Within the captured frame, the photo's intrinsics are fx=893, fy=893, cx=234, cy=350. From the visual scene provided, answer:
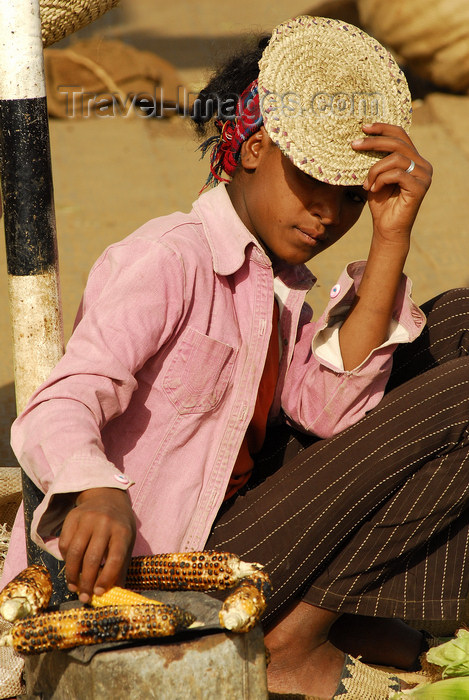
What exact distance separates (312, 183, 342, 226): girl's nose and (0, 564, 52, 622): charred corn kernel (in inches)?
42.9

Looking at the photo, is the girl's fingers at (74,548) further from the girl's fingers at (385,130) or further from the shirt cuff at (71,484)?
the girl's fingers at (385,130)

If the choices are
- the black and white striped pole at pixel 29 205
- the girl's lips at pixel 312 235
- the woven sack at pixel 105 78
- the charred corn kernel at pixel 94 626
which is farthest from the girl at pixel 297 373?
the woven sack at pixel 105 78

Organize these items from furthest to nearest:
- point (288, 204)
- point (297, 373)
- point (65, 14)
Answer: point (65, 14) < point (297, 373) < point (288, 204)

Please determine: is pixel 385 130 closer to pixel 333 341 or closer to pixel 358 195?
pixel 358 195

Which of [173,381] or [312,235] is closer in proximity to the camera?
[173,381]

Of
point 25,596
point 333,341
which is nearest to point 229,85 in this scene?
point 333,341

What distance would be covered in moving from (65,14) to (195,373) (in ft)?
5.34

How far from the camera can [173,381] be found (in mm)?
2105

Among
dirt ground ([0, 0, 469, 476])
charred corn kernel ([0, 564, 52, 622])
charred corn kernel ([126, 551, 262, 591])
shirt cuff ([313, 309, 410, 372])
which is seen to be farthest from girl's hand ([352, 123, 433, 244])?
dirt ground ([0, 0, 469, 476])

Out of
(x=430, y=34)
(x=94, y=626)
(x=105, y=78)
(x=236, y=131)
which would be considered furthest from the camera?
(x=430, y=34)

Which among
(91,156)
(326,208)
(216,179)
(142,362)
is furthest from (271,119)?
(91,156)

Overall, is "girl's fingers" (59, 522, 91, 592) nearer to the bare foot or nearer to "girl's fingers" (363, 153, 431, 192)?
the bare foot

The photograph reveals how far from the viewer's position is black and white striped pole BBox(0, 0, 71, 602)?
215 centimetres

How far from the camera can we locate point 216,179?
2516mm
